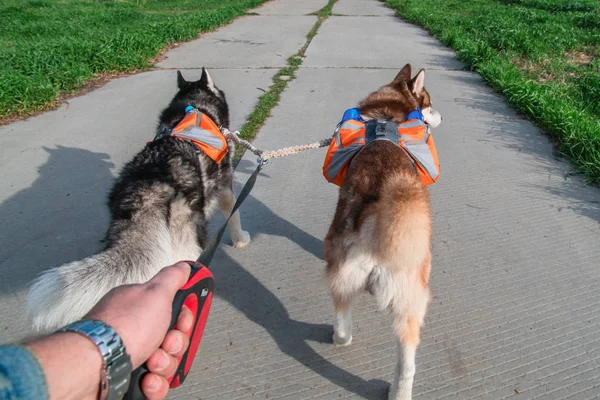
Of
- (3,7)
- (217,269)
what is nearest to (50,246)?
(217,269)

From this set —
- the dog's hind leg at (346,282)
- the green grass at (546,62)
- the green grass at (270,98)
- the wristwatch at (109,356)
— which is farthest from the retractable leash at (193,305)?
the green grass at (546,62)

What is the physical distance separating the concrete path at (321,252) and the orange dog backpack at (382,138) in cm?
87

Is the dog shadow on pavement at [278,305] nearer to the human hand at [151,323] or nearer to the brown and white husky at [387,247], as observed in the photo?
the brown and white husky at [387,247]

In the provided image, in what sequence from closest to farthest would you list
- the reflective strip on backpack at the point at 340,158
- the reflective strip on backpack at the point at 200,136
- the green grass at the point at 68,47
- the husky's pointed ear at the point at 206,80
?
1. the reflective strip on backpack at the point at 340,158
2. the reflective strip on backpack at the point at 200,136
3. the husky's pointed ear at the point at 206,80
4. the green grass at the point at 68,47

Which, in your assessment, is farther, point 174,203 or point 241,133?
point 241,133

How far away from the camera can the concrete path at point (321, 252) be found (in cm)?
224

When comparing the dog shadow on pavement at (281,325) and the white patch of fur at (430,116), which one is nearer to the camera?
the dog shadow on pavement at (281,325)

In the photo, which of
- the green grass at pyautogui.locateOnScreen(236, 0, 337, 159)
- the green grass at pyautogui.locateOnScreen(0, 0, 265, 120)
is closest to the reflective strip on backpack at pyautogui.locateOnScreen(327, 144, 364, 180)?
the green grass at pyautogui.locateOnScreen(236, 0, 337, 159)

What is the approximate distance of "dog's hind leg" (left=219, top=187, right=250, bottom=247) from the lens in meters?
3.23

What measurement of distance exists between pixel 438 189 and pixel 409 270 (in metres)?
2.27

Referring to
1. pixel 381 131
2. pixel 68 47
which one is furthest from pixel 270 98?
pixel 68 47

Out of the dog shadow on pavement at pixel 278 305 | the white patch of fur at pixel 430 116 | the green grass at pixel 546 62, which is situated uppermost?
the white patch of fur at pixel 430 116

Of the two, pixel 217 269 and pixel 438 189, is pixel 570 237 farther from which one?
pixel 217 269

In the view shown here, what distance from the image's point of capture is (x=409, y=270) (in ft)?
6.18
